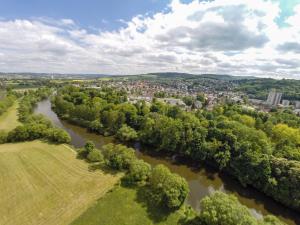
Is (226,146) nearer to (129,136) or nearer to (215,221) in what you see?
(215,221)

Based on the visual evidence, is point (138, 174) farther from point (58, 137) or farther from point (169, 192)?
point (58, 137)

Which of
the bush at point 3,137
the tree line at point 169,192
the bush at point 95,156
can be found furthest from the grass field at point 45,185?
the bush at point 3,137

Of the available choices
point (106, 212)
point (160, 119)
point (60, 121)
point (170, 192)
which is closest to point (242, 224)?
point (170, 192)

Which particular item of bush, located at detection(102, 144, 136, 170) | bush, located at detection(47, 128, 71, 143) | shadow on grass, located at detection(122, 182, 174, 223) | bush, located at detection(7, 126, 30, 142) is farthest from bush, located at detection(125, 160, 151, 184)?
bush, located at detection(7, 126, 30, 142)

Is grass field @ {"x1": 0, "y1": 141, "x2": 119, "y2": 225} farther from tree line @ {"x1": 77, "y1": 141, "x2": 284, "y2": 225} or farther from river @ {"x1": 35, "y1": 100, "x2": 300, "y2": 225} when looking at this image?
river @ {"x1": 35, "y1": 100, "x2": 300, "y2": 225}

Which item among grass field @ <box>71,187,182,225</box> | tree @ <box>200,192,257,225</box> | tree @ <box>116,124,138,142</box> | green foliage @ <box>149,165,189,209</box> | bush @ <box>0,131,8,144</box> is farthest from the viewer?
tree @ <box>116,124,138,142</box>

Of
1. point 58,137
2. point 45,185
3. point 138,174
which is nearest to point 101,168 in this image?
point 138,174

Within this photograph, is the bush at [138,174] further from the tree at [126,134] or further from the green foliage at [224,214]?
the tree at [126,134]
